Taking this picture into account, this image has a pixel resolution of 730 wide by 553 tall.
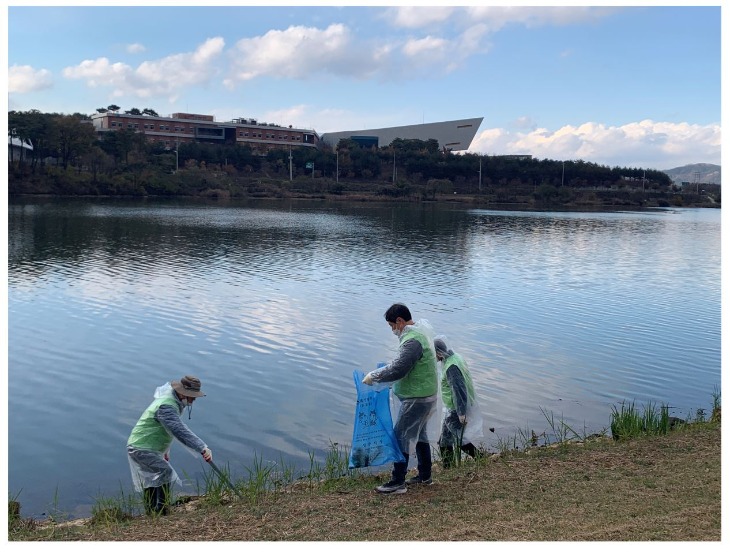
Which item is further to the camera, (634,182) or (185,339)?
(634,182)

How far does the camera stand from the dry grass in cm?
556

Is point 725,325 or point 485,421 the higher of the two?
point 725,325

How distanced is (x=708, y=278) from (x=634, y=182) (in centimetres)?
10151

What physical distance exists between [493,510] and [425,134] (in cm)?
13189

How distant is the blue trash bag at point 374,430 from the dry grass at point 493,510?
32 centimetres

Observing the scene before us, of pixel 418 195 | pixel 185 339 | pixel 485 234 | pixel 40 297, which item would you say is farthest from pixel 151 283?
pixel 418 195

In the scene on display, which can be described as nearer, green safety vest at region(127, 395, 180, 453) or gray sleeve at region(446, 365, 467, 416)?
green safety vest at region(127, 395, 180, 453)

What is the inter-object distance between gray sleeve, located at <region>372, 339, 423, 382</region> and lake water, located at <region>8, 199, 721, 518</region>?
120 inches

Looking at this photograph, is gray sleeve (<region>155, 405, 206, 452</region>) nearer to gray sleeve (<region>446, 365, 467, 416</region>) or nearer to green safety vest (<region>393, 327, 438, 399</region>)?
green safety vest (<region>393, 327, 438, 399</region>)

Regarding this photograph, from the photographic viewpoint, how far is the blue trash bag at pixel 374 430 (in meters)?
6.77

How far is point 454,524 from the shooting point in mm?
5812

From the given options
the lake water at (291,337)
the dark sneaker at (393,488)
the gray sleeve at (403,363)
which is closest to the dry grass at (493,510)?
the dark sneaker at (393,488)

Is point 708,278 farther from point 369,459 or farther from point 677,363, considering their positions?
point 369,459

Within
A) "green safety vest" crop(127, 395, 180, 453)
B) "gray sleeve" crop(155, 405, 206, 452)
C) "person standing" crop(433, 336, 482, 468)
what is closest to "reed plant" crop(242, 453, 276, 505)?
"gray sleeve" crop(155, 405, 206, 452)
